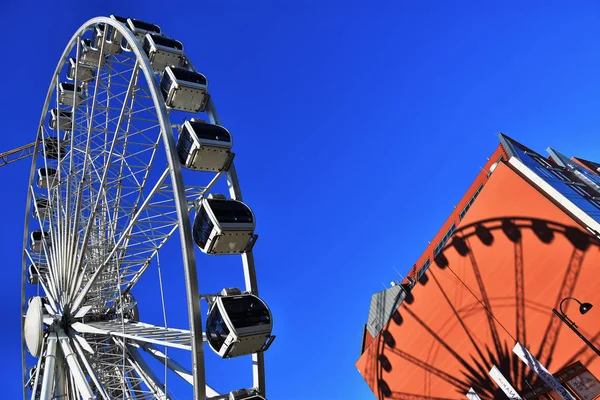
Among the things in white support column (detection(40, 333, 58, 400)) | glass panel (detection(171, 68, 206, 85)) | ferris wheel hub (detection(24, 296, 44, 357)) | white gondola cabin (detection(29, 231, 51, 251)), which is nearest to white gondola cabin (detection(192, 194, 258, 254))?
glass panel (detection(171, 68, 206, 85))

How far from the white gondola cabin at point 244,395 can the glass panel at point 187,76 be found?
970cm

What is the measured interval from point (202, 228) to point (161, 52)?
25.3 feet

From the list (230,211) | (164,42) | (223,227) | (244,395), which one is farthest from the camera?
(164,42)

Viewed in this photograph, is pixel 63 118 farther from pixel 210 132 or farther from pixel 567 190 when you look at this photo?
pixel 567 190

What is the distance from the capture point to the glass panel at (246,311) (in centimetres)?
1050

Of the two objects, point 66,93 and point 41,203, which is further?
point 41,203

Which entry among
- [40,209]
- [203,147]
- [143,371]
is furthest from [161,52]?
[40,209]

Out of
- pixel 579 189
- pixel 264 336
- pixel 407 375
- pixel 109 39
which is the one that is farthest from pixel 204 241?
pixel 579 189

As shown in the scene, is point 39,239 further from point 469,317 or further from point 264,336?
point 469,317

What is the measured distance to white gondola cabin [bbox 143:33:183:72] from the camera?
15.3 meters

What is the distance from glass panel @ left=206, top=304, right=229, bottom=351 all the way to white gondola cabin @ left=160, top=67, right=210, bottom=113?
6.87m

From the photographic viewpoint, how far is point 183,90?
13.6 m

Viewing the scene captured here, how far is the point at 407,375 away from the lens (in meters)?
24.9

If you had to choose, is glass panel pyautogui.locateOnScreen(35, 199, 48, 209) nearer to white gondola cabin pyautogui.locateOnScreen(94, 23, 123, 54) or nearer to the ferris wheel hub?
the ferris wheel hub
